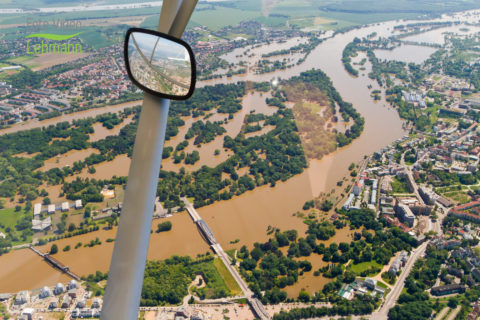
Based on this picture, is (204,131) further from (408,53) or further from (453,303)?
(408,53)

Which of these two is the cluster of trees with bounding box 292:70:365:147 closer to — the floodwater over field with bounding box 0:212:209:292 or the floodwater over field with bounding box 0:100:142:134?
the floodwater over field with bounding box 0:212:209:292

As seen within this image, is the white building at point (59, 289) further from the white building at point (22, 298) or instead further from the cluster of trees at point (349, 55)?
the cluster of trees at point (349, 55)

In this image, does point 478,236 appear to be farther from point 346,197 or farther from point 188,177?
point 188,177

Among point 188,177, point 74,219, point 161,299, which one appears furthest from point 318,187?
point 74,219

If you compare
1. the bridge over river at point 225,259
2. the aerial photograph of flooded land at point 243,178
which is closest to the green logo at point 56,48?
the aerial photograph of flooded land at point 243,178

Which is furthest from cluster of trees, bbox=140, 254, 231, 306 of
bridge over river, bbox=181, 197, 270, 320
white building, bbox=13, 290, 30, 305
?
white building, bbox=13, 290, 30, 305

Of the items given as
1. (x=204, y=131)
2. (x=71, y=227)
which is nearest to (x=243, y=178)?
(x=204, y=131)
